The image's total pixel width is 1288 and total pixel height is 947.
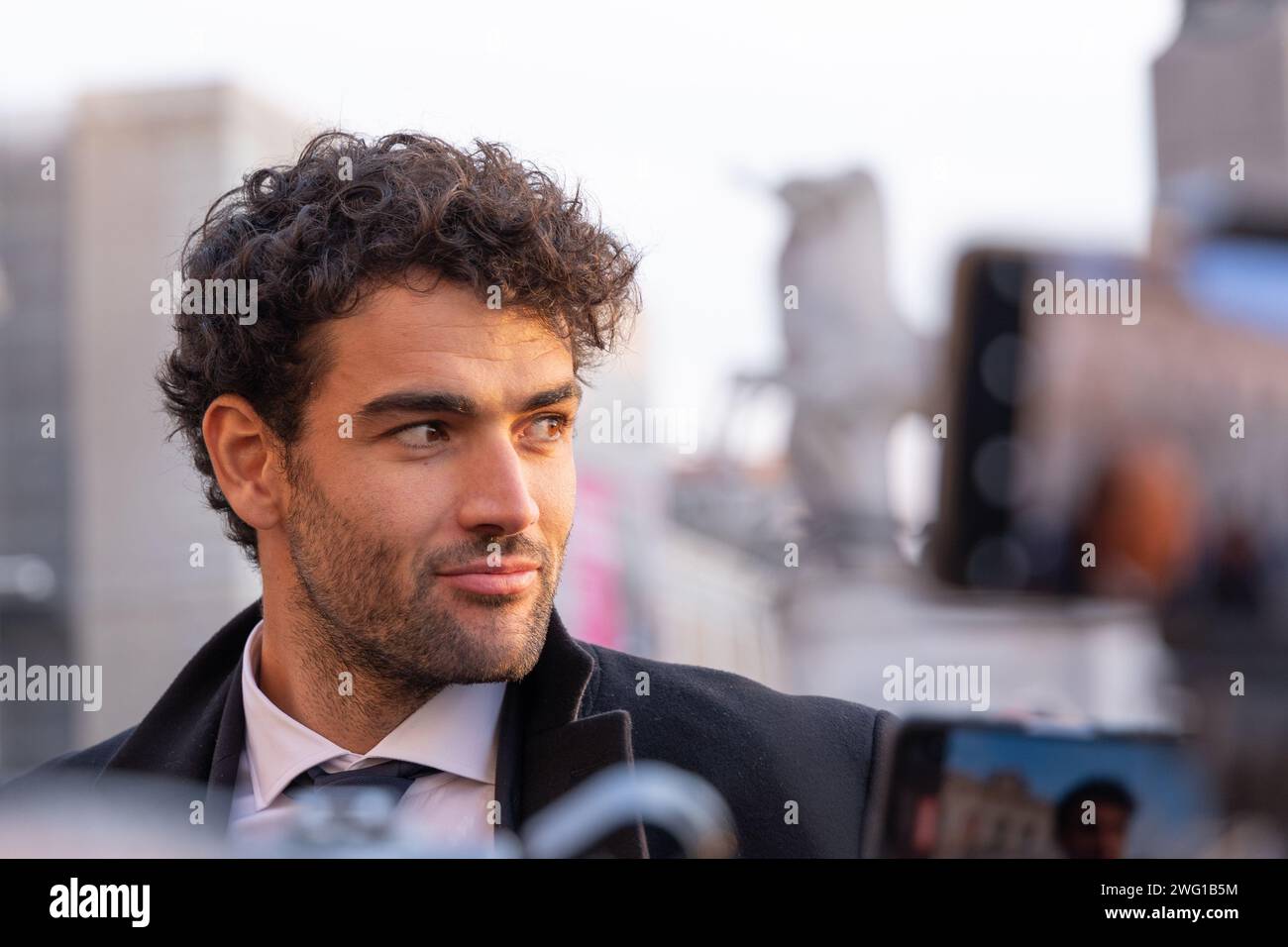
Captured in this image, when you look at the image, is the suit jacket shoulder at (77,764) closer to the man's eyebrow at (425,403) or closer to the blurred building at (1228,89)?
the man's eyebrow at (425,403)

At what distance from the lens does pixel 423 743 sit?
89.8 inches

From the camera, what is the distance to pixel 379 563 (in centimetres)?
224

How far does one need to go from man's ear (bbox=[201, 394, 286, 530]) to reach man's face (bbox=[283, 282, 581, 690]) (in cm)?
16

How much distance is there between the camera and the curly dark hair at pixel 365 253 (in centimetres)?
231

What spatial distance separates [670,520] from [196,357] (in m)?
10.7

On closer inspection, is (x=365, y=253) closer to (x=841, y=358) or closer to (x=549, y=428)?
(x=549, y=428)

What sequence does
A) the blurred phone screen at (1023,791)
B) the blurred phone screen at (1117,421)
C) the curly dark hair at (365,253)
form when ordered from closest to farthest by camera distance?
1. the blurred phone screen at (1117,421)
2. the blurred phone screen at (1023,791)
3. the curly dark hair at (365,253)

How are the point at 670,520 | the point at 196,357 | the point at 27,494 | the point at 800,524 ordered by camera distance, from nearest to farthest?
1. the point at 196,357
2. the point at 800,524
3. the point at 670,520
4. the point at 27,494

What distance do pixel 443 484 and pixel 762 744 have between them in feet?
2.28

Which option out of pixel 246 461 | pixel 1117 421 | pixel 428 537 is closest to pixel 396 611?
pixel 428 537

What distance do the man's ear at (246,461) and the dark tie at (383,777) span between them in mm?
467

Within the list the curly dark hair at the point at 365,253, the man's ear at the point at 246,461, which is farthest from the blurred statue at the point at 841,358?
the man's ear at the point at 246,461
